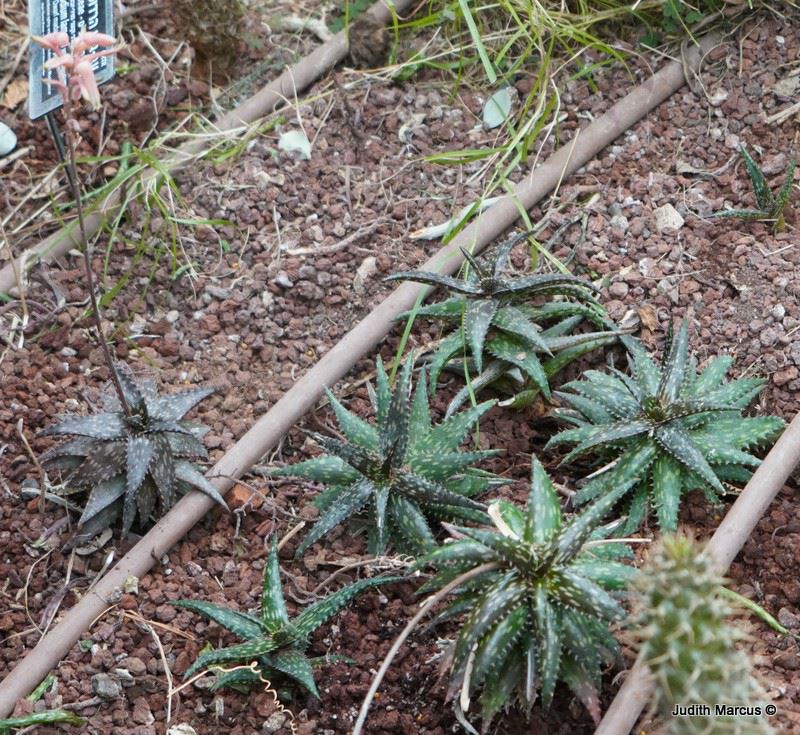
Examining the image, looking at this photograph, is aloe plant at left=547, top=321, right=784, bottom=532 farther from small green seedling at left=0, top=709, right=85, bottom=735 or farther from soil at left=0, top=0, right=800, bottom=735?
small green seedling at left=0, top=709, right=85, bottom=735

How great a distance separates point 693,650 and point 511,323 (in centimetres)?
142

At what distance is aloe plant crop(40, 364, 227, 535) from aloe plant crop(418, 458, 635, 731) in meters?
0.86

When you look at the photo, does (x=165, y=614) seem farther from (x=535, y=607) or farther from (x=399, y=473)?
(x=535, y=607)

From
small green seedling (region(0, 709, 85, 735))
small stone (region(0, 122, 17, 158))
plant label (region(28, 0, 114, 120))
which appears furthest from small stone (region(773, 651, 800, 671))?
small stone (region(0, 122, 17, 158))

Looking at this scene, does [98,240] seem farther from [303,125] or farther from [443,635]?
[443,635]

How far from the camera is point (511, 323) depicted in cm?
287

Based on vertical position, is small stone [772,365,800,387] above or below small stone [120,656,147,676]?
above

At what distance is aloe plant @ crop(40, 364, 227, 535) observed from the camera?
8.91 ft

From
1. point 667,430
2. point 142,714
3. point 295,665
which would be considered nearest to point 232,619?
point 295,665

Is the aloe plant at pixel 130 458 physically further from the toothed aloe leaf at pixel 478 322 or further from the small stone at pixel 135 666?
the toothed aloe leaf at pixel 478 322

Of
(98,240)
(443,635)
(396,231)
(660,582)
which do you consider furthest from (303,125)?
(660,582)

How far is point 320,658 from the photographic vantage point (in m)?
2.47

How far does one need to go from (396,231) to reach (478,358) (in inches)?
31.5

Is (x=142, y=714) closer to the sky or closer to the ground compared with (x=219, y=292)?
closer to the ground
